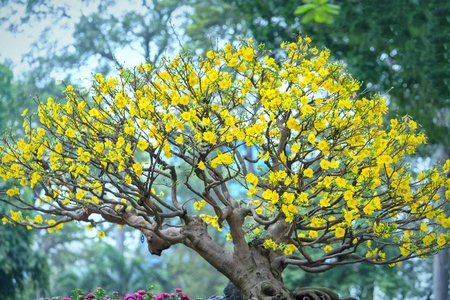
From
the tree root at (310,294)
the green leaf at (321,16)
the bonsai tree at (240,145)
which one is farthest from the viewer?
the tree root at (310,294)

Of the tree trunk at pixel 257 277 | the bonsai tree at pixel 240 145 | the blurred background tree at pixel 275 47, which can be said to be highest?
the blurred background tree at pixel 275 47

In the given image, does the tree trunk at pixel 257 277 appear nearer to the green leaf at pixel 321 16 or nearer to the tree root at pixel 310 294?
the tree root at pixel 310 294

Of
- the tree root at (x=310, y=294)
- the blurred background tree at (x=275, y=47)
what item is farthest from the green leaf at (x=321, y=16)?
the tree root at (x=310, y=294)

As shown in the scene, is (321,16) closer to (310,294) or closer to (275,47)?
(310,294)

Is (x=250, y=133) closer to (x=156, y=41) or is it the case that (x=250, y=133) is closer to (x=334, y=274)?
(x=334, y=274)

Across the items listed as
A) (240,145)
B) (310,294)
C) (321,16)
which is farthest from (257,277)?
(321,16)

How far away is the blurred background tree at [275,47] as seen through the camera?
7.20 metres

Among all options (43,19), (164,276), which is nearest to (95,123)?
(164,276)

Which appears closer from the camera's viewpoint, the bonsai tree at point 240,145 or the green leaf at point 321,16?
the green leaf at point 321,16

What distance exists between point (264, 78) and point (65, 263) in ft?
49.1

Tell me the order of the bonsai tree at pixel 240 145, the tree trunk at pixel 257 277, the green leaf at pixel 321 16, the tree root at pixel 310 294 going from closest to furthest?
1. the green leaf at pixel 321 16
2. the bonsai tree at pixel 240 145
3. the tree trunk at pixel 257 277
4. the tree root at pixel 310 294

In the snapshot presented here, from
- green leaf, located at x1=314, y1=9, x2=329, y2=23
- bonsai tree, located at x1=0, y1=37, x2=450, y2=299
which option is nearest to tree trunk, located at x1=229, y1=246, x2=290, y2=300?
bonsai tree, located at x1=0, y1=37, x2=450, y2=299

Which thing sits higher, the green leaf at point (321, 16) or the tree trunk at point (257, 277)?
the tree trunk at point (257, 277)

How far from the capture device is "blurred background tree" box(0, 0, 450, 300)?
23.6ft
